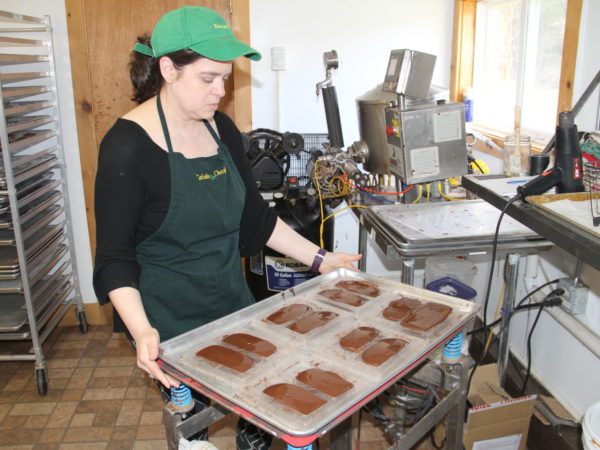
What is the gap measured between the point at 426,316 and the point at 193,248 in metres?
0.62

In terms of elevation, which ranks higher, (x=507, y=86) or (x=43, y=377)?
(x=507, y=86)

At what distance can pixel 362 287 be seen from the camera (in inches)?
60.2

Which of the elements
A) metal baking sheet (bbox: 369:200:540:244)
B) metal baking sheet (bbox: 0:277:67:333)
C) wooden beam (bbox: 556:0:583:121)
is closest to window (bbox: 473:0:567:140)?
wooden beam (bbox: 556:0:583:121)

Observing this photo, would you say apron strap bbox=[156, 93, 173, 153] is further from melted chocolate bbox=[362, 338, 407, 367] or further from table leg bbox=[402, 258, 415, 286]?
table leg bbox=[402, 258, 415, 286]

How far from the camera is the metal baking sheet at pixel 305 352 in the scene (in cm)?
104

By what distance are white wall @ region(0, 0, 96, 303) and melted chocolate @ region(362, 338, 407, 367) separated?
7.89ft

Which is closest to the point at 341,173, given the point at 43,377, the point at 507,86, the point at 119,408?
the point at 507,86

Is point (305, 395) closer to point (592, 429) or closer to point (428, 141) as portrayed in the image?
point (592, 429)

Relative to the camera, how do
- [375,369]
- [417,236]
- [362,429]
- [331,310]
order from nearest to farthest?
[375,369], [331,310], [417,236], [362,429]

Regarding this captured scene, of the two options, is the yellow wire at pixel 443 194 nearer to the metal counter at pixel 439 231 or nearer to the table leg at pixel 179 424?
the metal counter at pixel 439 231

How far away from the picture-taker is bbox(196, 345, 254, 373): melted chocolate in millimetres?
1171

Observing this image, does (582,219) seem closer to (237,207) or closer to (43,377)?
(237,207)

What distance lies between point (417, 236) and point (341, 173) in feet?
2.69

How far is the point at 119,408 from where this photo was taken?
255 cm
